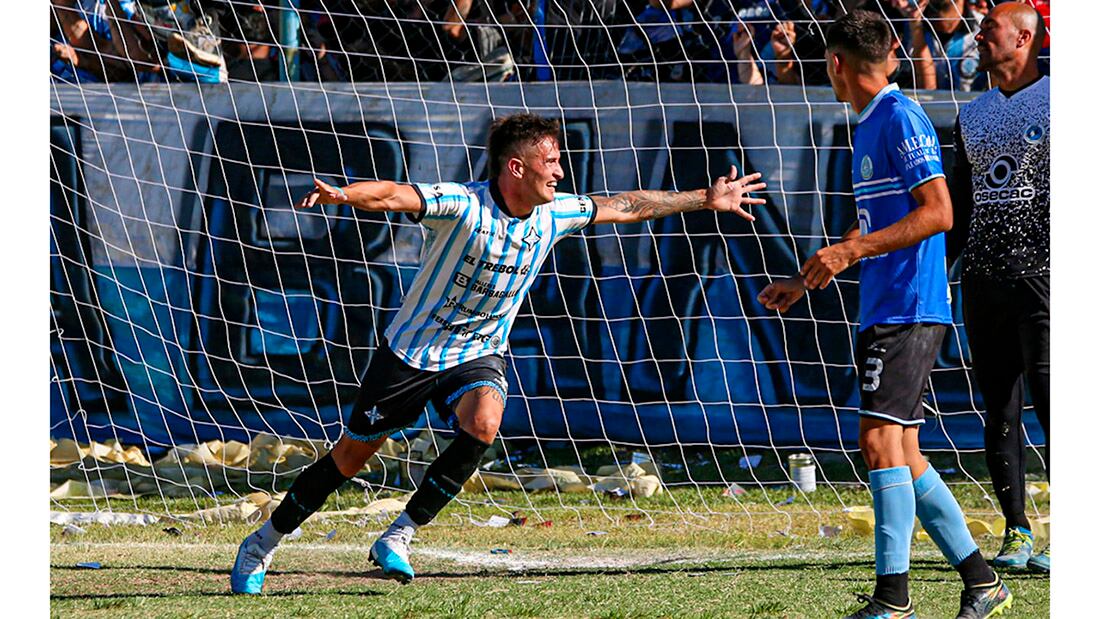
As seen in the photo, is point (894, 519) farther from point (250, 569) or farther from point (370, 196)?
point (250, 569)

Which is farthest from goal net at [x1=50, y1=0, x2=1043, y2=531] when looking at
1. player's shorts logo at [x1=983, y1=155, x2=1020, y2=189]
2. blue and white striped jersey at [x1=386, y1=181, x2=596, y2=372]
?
blue and white striped jersey at [x1=386, y1=181, x2=596, y2=372]

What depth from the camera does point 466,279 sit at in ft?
17.0

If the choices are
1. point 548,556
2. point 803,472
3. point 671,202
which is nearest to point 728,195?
point 671,202

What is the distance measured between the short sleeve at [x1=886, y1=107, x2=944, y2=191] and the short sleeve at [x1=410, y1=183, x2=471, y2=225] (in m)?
1.60

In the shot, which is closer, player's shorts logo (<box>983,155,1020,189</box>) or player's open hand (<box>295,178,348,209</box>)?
player's open hand (<box>295,178,348,209</box>)

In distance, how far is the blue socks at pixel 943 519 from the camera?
4.46m

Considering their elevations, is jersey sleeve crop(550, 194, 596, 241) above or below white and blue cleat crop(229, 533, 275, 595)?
above

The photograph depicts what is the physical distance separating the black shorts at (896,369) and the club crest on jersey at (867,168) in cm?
50

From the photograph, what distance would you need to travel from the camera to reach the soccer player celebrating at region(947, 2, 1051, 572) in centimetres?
546

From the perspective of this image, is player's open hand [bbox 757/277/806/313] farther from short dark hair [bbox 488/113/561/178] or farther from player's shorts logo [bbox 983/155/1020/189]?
player's shorts logo [bbox 983/155/1020/189]

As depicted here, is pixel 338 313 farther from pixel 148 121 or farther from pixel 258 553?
pixel 258 553

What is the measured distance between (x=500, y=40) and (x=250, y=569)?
Answer: 4770 mm

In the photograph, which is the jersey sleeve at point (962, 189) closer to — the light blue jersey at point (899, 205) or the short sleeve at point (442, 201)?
the light blue jersey at point (899, 205)

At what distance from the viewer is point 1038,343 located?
5367 mm
